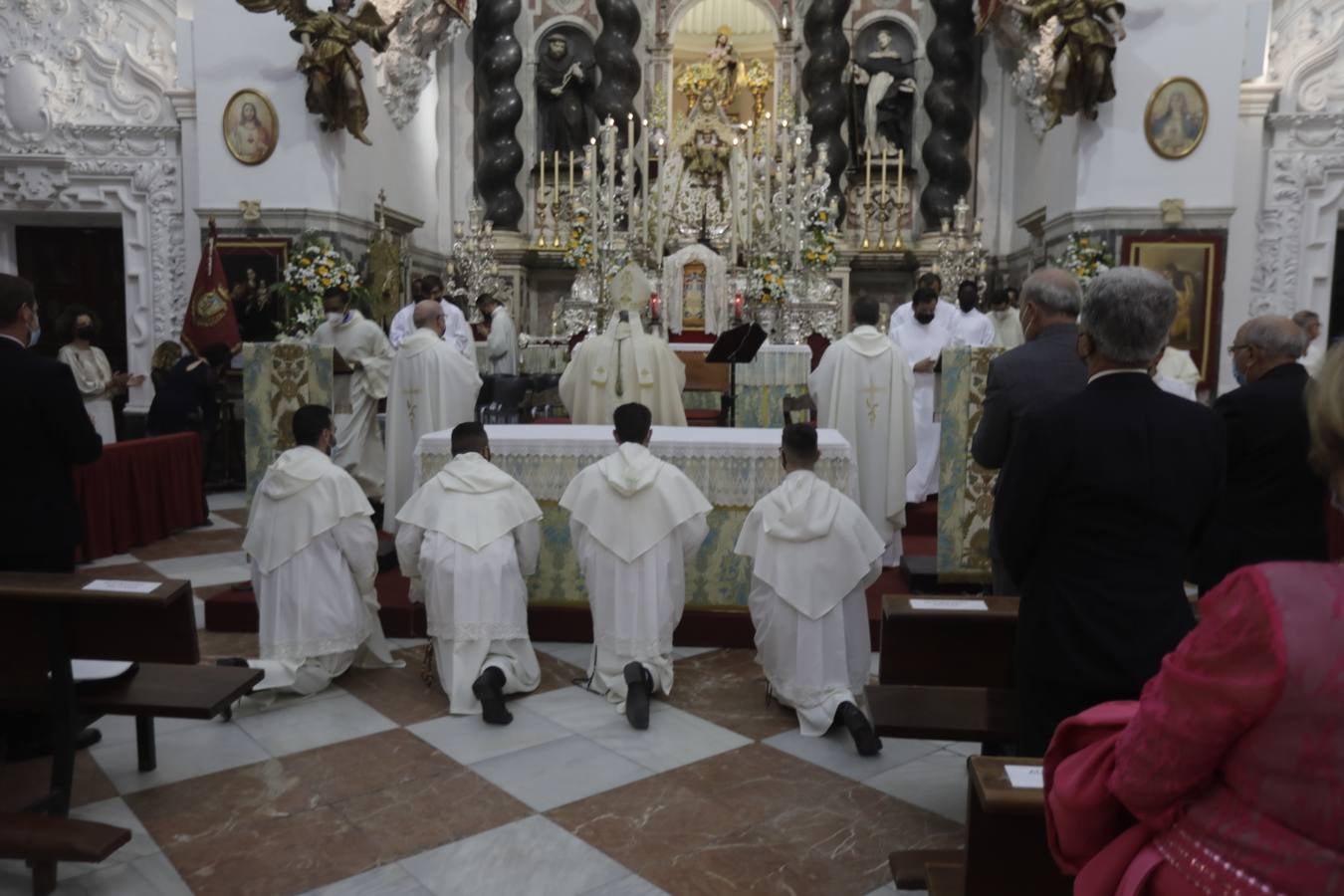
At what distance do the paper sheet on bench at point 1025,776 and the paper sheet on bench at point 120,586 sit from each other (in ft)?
8.71

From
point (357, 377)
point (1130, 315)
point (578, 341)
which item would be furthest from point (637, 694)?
point (578, 341)

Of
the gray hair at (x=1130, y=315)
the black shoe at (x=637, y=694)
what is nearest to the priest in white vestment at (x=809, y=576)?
the black shoe at (x=637, y=694)

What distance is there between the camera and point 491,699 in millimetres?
4488

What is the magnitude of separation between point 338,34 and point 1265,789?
426 inches

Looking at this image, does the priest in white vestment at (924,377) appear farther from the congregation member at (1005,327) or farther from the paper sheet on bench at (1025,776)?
the paper sheet on bench at (1025,776)

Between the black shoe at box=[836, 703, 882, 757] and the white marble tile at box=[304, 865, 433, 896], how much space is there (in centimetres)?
183

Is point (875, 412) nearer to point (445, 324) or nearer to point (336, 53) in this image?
point (445, 324)

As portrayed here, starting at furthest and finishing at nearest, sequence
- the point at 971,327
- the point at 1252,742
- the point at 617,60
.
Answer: the point at 617,60
the point at 971,327
the point at 1252,742

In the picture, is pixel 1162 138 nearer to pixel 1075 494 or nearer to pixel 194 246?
pixel 1075 494

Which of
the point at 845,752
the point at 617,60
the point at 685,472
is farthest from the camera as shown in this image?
the point at 617,60

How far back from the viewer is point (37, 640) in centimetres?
346

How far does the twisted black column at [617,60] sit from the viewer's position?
14.1 m

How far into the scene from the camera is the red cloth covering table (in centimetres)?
746

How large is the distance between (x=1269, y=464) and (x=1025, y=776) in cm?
233
